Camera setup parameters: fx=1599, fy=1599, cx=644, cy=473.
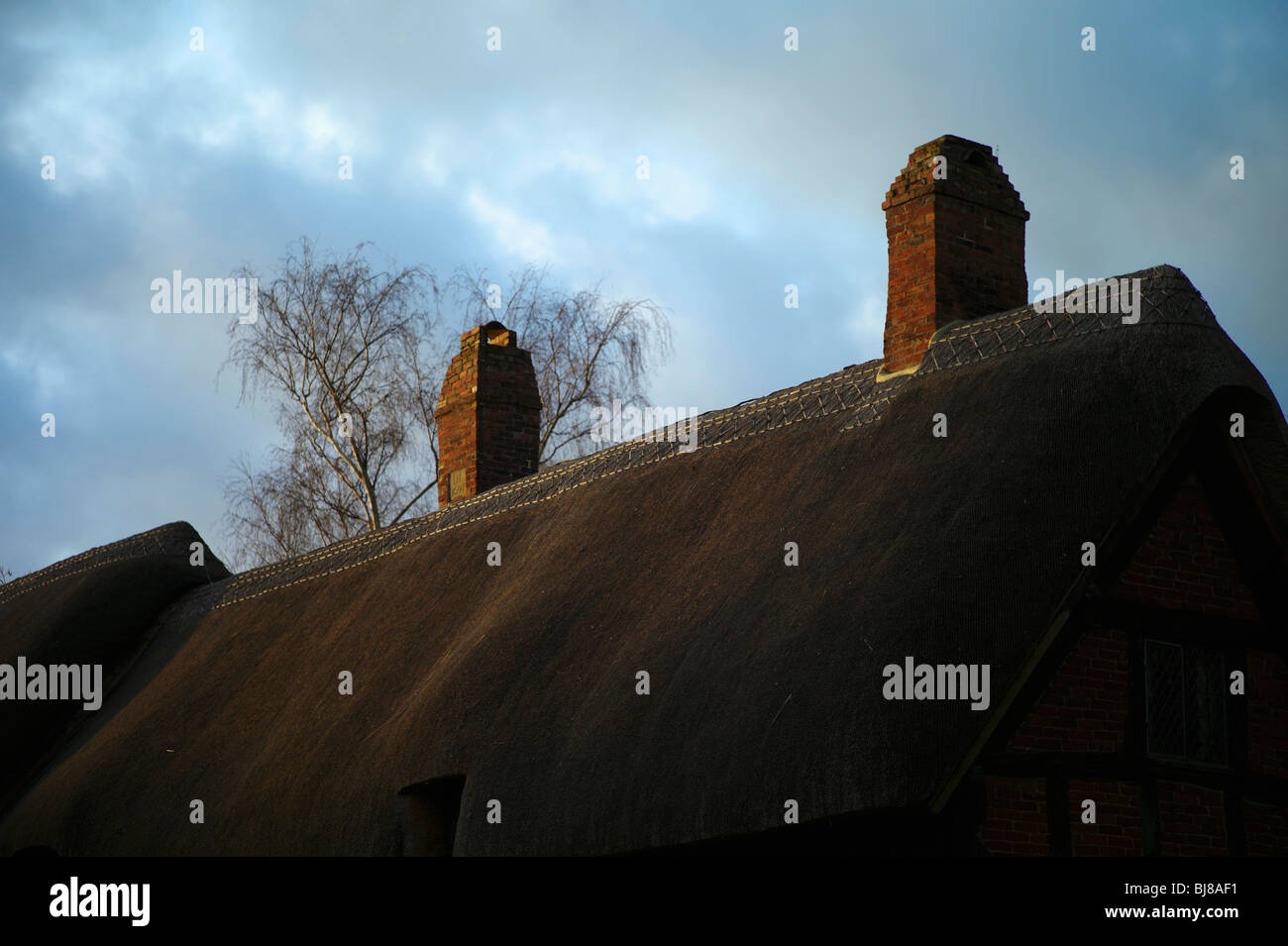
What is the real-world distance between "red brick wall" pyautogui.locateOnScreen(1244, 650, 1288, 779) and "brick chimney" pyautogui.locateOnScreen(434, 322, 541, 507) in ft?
24.9

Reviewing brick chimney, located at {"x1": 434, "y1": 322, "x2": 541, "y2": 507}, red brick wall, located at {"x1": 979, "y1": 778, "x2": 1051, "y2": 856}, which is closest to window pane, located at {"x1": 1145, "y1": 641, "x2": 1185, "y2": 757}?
red brick wall, located at {"x1": 979, "y1": 778, "x2": 1051, "y2": 856}

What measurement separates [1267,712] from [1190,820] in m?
0.88

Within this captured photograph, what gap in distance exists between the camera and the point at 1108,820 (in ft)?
24.6

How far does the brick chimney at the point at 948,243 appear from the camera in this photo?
31.8 ft

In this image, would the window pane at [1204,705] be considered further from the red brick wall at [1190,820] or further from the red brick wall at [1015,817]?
the red brick wall at [1015,817]

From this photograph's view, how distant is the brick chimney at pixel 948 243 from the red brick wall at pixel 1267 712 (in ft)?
8.68

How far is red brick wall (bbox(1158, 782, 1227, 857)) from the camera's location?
7.66 meters

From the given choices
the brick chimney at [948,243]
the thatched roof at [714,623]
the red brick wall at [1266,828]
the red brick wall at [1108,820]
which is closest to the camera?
the thatched roof at [714,623]

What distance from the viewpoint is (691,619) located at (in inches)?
324

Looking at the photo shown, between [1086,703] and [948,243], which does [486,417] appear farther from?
[1086,703]

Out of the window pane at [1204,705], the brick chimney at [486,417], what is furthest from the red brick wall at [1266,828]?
the brick chimney at [486,417]

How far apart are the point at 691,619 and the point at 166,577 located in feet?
29.3

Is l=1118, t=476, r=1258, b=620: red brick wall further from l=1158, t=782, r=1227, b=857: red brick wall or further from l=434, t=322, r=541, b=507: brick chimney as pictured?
l=434, t=322, r=541, b=507: brick chimney
